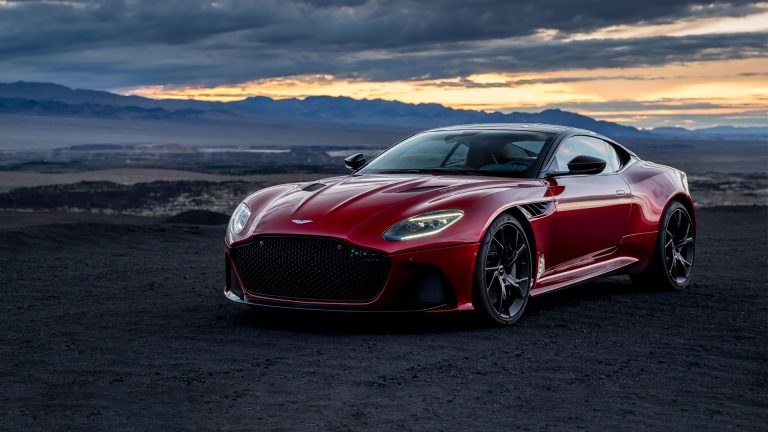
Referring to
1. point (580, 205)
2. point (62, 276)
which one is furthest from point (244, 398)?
point (62, 276)

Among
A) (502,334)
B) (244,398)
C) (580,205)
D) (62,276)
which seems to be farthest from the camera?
(62,276)

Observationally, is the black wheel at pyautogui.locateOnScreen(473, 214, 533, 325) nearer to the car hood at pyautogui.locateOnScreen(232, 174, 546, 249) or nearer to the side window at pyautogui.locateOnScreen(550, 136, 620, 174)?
the car hood at pyautogui.locateOnScreen(232, 174, 546, 249)

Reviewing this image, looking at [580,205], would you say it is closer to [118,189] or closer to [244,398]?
[244,398]

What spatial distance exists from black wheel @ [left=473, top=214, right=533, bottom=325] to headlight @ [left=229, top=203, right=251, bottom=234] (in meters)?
1.74

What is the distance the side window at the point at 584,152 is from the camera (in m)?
8.55

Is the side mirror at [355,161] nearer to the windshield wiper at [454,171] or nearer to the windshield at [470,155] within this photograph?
the windshield at [470,155]

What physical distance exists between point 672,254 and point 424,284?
3722 mm

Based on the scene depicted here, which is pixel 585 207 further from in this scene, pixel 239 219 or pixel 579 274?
pixel 239 219

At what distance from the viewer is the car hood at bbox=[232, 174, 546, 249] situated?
23.1 ft

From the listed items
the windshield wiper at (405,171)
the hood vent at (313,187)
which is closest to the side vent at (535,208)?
the windshield wiper at (405,171)

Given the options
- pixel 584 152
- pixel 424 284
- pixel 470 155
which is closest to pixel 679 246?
pixel 584 152

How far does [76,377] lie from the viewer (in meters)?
5.88

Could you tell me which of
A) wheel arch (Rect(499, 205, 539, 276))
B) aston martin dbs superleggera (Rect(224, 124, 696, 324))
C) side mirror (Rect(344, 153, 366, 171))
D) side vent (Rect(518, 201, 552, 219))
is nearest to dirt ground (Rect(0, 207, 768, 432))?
aston martin dbs superleggera (Rect(224, 124, 696, 324))

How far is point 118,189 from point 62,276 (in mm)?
29010
